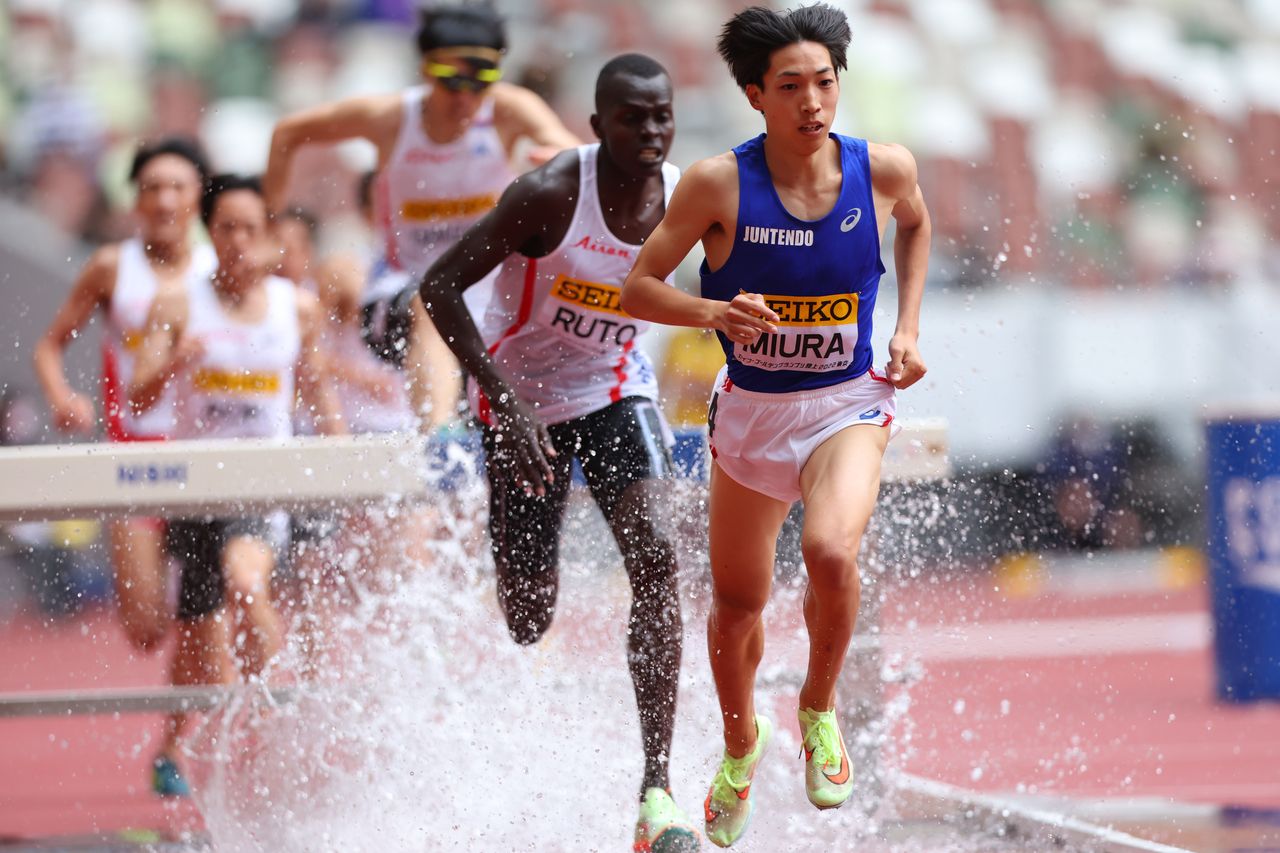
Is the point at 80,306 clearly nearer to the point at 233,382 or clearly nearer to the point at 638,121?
the point at 233,382

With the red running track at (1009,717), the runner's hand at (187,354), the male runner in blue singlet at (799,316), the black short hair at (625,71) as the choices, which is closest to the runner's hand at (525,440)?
the male runner in blue singlet at (799,316)

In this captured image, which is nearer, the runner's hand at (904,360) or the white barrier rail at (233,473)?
the runner's hand at (904,360)

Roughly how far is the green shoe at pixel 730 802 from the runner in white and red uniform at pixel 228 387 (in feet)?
8.09

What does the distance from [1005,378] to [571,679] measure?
7049 millimetres

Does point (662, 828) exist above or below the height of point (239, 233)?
below

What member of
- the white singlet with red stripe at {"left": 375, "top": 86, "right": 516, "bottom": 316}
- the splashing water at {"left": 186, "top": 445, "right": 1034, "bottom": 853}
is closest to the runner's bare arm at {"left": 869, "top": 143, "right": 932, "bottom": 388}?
the splashing water at {"left": 186, "top": 445, "right": 1034, "bottom": 853}

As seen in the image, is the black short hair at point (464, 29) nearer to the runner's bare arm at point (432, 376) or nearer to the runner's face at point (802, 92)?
the runner's bare arm at point (432, 376)

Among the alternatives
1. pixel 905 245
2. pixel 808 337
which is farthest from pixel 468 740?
pixel 905 245

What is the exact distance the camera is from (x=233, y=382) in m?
6.53

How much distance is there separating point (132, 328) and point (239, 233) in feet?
1.97

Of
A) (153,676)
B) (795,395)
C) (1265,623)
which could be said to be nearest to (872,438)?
(795,395)

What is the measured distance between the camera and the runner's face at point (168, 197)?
681 centimetres

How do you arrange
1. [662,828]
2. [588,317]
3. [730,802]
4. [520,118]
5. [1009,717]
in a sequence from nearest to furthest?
[730,802] → [662,828] → [588,317] → [520,118] → [1009,717]

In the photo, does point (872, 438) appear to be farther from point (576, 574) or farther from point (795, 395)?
point (576, 574)
